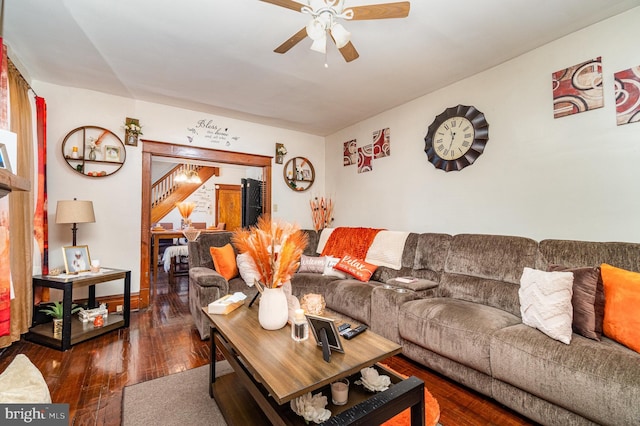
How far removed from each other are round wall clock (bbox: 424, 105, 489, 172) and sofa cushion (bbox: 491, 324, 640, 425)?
1.80 metres

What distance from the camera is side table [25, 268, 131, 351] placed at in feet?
7.80

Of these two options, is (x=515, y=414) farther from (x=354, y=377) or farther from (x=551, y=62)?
(x=551, y=62)

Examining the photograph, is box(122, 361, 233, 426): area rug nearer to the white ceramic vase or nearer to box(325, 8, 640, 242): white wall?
the white ceramic vase

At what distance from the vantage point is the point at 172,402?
1738 millimetres

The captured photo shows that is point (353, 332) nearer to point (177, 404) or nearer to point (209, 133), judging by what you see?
point (177, 404)

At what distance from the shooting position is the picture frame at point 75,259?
2758mm

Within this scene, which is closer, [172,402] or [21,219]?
[172,402]

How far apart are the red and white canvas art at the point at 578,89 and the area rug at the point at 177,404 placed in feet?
7.85

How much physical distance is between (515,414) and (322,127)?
13.1 ft

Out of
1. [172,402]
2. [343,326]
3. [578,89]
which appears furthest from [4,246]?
[578,89]

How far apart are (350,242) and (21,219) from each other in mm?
A: 3144

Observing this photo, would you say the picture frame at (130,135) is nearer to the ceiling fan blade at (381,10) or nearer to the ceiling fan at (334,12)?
the ceiling fan at (334,12)

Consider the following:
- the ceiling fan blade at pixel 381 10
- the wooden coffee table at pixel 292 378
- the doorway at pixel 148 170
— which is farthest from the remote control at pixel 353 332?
the doorway at pixel 148 170

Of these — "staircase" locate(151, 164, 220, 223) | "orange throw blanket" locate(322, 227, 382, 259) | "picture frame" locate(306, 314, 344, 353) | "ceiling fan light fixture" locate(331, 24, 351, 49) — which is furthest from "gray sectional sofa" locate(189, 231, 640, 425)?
"staircase" locate(151, 164, 220, 223)
